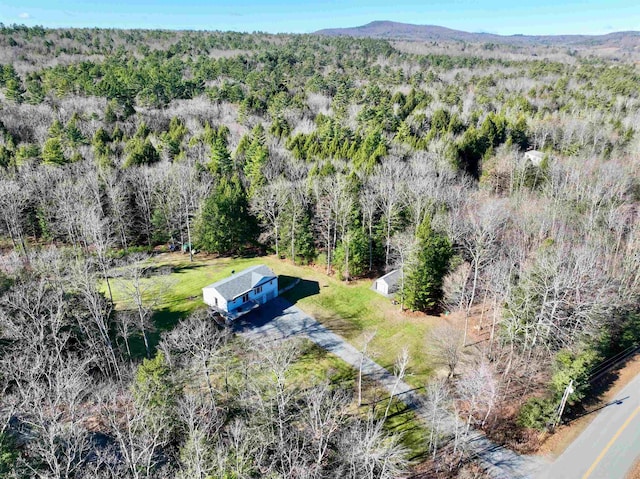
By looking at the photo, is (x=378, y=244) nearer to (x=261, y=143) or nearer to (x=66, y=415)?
(x=261, y=143)

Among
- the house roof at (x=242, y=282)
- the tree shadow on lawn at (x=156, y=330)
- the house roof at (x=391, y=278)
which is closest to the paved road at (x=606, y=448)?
the house roof at (x=391, y=278)

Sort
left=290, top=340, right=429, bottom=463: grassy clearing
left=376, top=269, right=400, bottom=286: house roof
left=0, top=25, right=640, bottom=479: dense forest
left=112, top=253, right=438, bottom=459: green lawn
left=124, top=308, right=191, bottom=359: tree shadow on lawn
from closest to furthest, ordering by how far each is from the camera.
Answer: left=0, top=25, right=640, bottom=479: dense forest < left=290, top=340, right=429, bottom=463: grassy clearing < left=112, top=253, right=438, bottom=459: green lawn < left=124, top=308, right=191, bottom=359: tree shadow on lawn < left=376, top=269, right=400, bottom=286: house roof

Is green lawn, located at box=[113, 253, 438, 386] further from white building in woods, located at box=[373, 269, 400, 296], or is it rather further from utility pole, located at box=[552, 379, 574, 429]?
utility pole, located at box=[552, 379, 574, 429]

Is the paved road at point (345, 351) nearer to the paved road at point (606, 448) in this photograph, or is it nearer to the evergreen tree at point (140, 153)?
the paved road at point (606, 448)

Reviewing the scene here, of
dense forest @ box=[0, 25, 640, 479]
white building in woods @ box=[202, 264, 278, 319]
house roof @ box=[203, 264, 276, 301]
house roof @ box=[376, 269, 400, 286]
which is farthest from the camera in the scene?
house roof @ box=[376, 269, 400, 286]

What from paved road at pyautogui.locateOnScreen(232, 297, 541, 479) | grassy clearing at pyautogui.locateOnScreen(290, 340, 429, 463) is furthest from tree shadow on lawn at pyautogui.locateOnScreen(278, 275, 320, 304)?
grassy clearing at pyautogui.locateOnScreen(290, 340, 429, 463)

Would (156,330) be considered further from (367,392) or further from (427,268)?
(427,268)

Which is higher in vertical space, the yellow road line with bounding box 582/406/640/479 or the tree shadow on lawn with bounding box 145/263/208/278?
the tree shadow on lawn with bounding box 145/263/208/278

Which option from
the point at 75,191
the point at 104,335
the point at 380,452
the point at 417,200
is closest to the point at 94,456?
the point at 104,335
